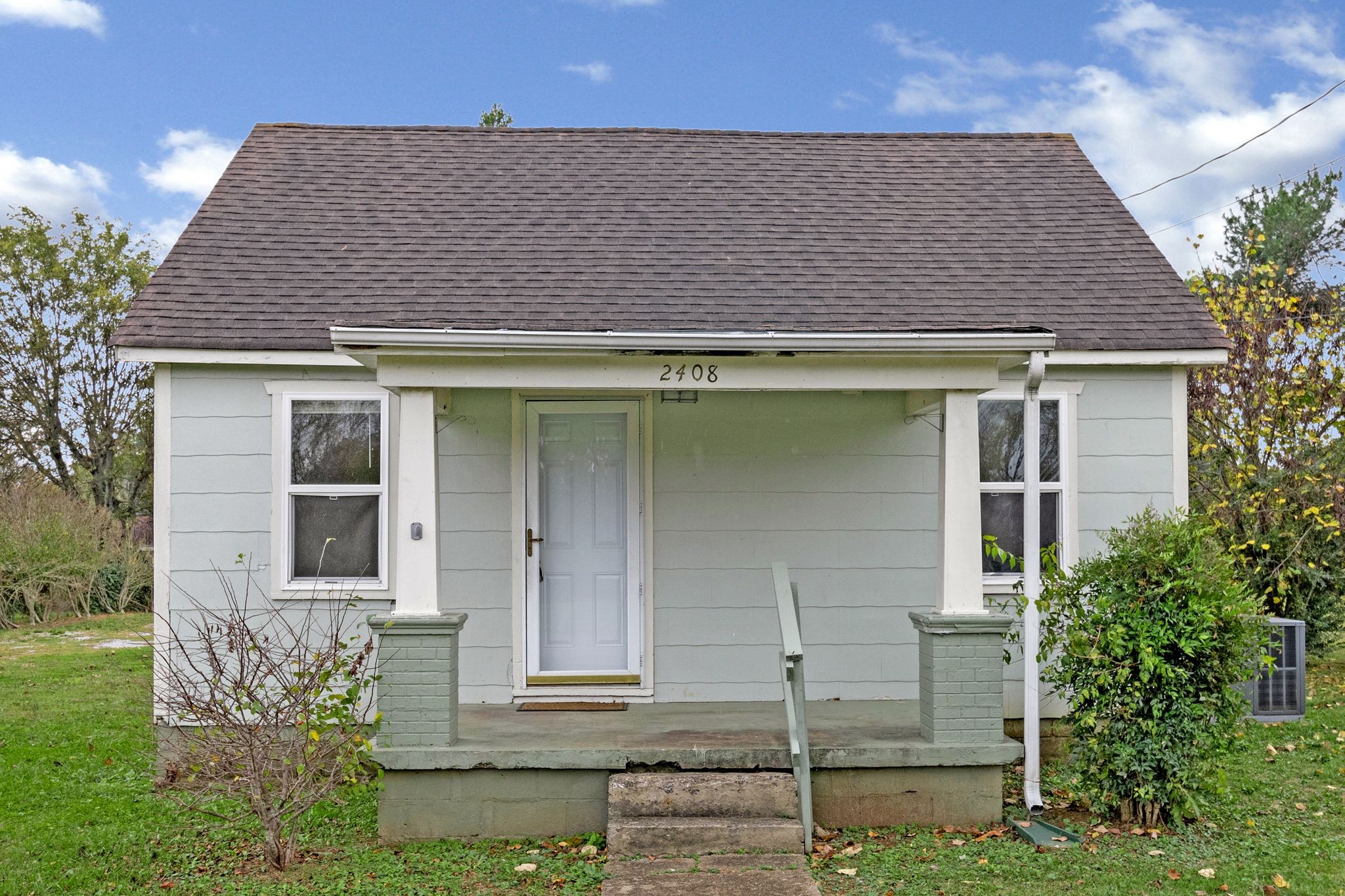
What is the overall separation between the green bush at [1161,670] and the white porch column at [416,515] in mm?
3483

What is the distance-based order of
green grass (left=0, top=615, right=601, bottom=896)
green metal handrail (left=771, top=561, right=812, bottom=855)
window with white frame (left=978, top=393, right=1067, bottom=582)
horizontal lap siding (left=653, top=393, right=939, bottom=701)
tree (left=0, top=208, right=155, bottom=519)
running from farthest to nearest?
tree (left=0, top=208, right=155, bottom=519), window with white frame (left=978, top=393, right=1067, bottom=582), horizontal lap siding (left=653, top=393, right=939, bottom=701), green metal handrail (left=771, top=561, right=812, bottom=855), green grass (left=0, top=615, right=601, bottom=896)

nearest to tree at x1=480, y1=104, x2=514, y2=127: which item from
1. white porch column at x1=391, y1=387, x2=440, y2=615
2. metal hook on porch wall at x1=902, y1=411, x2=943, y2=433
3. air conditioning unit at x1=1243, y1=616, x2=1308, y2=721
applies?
metal hook on porch wall at x1=902, y1=411, x2=943, y2=433

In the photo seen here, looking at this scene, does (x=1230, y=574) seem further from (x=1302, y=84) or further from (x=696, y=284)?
(x=1302, y=84)

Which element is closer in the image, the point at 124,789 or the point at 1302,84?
the point at 124,789

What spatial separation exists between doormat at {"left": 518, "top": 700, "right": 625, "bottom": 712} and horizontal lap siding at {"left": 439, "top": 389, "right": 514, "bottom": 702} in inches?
8.9

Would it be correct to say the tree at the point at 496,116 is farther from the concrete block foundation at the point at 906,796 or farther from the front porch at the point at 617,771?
the concrete block foundation at the point at 906,796

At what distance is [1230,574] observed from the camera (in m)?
5.50

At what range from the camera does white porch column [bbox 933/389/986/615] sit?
5664mm

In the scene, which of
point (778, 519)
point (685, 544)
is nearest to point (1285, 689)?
point (778, 519)

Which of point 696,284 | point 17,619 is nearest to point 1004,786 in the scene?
point 696,284

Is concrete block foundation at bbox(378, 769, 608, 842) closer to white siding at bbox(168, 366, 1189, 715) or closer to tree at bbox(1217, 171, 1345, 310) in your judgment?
white siding at bbox(168, 366, 1189, 715)

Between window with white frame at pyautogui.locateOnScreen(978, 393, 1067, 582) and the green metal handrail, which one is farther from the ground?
window with white frame at pyautogui.locateOnScreen(978, 393, 1067, 582)

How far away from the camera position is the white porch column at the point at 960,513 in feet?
18.6

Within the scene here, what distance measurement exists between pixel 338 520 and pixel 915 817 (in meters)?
4.19
